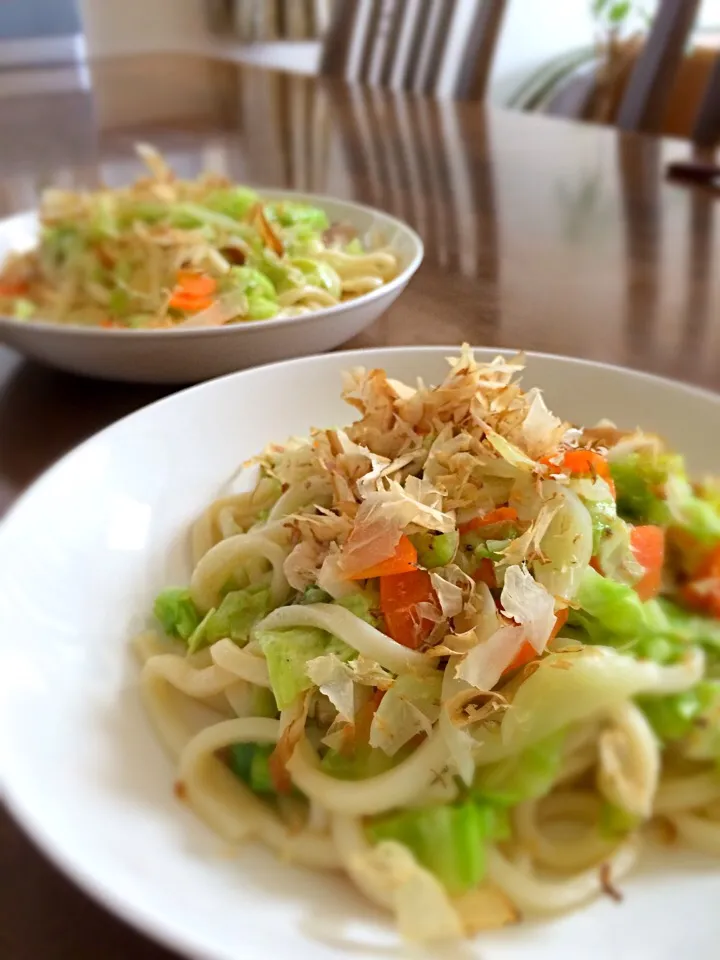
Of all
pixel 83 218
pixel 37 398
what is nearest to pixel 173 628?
pixel 37 398

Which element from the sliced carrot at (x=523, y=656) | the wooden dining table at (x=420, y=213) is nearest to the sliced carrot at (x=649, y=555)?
the sliced carrot at (x=523, y=656)

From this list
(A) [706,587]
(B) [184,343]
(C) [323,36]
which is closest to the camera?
(A) [706,587]

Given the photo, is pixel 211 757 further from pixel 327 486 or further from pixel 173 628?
pixel 327 486

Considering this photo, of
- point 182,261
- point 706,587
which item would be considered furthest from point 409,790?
point 182,261

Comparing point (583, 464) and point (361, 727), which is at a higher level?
point (583, 464)

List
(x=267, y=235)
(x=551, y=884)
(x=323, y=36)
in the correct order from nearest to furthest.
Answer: (x=551, y=884), (x=267, y=235), (x=323, y=36)

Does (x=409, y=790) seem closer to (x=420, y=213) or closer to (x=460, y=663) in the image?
(x=460, y=663)
